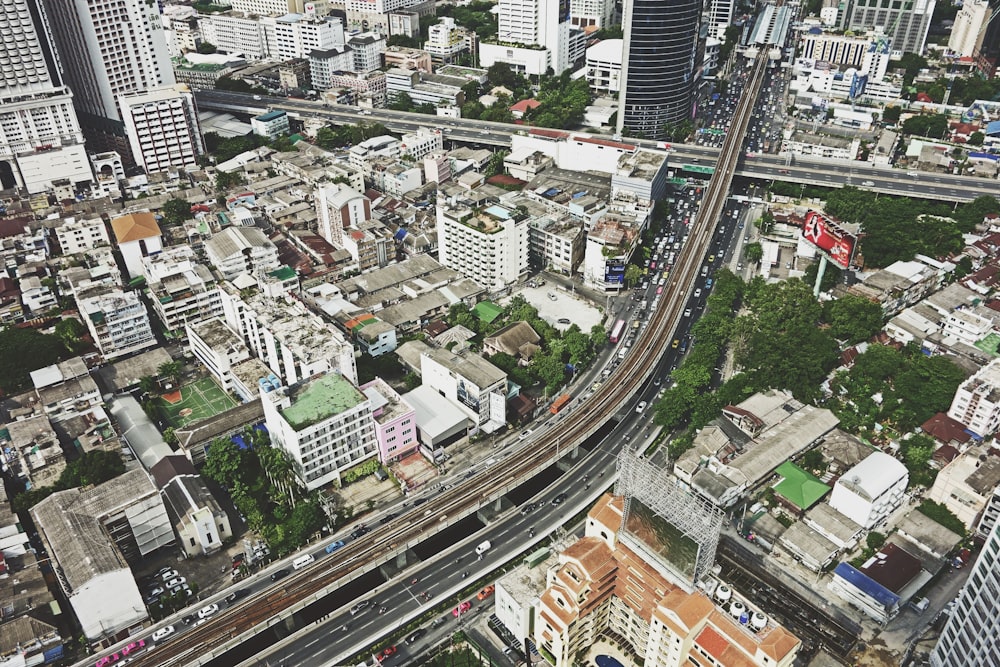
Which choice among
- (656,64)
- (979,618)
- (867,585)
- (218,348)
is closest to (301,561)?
(218,348)

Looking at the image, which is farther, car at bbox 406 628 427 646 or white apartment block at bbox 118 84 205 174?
white apartment block at bbox 118 84 205 174

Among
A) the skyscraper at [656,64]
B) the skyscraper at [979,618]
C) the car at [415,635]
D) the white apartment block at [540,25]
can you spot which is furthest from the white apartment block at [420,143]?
the skyscraper at [979,618]

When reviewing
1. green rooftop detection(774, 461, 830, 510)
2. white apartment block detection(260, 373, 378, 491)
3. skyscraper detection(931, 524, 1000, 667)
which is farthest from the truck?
skyscraper detection(931, 524, 1000, 667)

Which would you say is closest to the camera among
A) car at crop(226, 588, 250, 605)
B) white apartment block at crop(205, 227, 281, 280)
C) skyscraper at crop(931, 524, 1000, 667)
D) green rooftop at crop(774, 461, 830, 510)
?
skyscraper at crop(931, 524, 1000, 667)

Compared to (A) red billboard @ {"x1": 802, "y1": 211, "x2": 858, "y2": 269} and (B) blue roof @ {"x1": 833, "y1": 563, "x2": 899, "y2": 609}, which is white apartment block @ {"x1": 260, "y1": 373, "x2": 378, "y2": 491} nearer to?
(B) blue roof @ {"x1": 833, "y1": 563, "x2": 899, "y2": 609}

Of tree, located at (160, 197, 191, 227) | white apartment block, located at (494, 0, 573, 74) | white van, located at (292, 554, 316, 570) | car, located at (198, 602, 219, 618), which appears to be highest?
white apartment block, located at (494, 0, 573, 74)
